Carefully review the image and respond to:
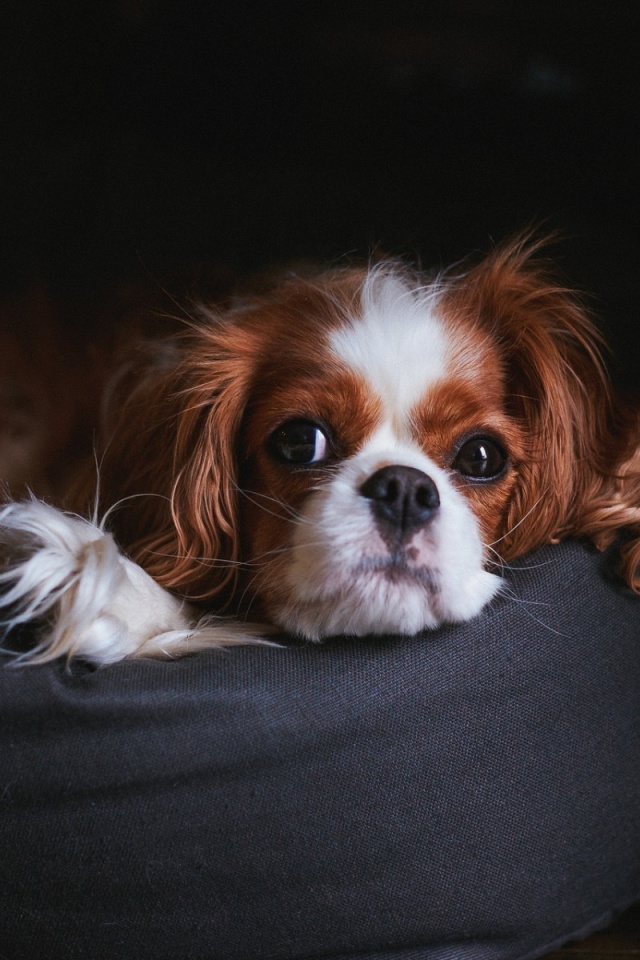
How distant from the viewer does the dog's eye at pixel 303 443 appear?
1.31 metres

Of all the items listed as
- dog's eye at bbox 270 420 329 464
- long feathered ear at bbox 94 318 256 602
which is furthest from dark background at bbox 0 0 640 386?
dog's eye at bbox 270 420 329 464

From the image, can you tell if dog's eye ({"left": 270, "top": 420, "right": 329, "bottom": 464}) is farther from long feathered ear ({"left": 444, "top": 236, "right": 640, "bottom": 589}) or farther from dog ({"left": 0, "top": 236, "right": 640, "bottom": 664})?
long feathered ear ({"left": 444, "top": 236, "right": 640, "bottom": 589})

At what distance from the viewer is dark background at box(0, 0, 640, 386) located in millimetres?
1778

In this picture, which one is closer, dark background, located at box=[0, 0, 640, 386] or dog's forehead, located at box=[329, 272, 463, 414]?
dog's forehead, located at box=[329, 272, 463, 414]

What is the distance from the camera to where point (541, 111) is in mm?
1808

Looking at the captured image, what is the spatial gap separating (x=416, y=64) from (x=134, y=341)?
796 millimetres

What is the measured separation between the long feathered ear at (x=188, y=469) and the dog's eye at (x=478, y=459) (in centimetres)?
34

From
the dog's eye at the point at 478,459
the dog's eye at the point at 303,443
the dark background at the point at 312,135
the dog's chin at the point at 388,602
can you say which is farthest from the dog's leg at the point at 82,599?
the dark background at the point at 312,135

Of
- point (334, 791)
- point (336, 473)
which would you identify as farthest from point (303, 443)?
point (334, 791)

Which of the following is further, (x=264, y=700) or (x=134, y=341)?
(x=134, y=341)

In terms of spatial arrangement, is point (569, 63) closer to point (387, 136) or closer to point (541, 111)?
point (541, 111)

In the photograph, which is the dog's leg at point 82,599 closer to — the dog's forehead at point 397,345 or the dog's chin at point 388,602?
the dog's chin at point 388,602

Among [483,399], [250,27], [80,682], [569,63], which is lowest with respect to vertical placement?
[80,682]

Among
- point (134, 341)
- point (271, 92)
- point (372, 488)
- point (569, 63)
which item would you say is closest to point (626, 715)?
point (372, 488)
